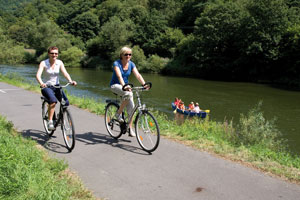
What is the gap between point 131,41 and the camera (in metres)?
68.0

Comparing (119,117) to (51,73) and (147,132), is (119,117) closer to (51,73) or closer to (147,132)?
(147,132)

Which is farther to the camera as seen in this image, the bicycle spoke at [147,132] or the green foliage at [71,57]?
the green foliage at [71,57]

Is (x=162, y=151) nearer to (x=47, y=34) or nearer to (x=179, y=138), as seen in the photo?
(x=179, y=138)

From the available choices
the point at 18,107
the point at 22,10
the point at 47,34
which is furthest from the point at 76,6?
the point at 18,107

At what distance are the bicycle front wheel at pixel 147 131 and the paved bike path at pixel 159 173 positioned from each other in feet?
0.50

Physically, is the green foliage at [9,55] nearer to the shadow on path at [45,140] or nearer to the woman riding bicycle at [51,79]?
the shadow on path at [45,140]

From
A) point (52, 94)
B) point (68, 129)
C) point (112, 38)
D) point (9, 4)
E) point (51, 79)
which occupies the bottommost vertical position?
point (68, 129)

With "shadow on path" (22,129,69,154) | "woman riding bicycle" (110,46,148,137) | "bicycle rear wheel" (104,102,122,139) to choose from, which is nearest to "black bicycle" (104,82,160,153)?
"woman riding bicycle" (110,46,148,137)

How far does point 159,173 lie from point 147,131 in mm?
1117

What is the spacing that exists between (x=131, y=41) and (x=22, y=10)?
103 m

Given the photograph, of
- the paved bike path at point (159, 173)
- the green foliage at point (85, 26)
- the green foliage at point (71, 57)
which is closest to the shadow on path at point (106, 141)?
the paved bike path at point (159, 173)

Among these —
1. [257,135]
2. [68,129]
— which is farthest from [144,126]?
[257,135]

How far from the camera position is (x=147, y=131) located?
212 inches

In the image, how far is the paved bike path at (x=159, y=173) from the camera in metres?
3.77
